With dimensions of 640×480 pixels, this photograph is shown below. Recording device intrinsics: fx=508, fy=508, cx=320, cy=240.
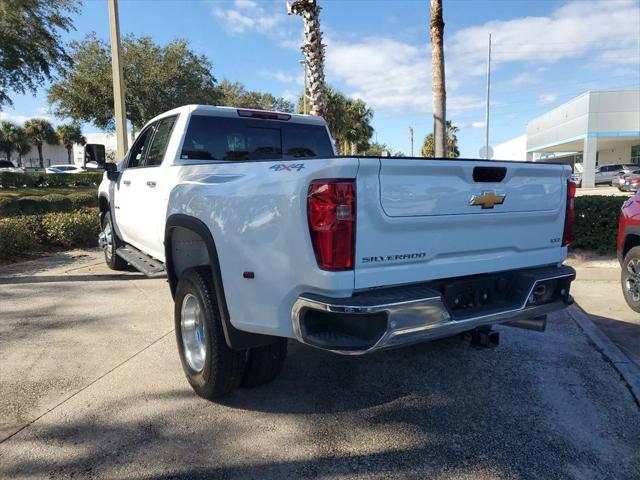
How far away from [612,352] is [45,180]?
31.8 m

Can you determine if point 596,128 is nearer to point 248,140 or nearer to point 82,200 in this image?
point 82,200

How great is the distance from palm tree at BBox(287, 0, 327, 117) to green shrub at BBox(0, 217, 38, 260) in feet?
24.3

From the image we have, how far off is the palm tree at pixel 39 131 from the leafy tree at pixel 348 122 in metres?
46.4

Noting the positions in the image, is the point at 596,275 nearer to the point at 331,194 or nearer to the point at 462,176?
the point at 462,176

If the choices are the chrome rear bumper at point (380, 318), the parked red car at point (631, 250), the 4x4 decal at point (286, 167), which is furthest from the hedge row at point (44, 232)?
the parked red car at point (631, 250)

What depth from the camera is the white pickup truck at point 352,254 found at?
2.57m

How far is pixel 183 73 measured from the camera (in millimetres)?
25984

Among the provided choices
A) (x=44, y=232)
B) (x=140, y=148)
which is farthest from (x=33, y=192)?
(x=140, y=148)

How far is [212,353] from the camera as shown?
3262 millimetres

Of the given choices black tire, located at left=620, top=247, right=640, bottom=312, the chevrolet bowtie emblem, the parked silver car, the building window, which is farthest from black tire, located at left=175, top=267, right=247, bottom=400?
the building window

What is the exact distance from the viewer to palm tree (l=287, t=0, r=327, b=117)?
12.6 m

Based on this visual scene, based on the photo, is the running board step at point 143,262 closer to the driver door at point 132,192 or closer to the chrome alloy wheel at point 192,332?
the driver door at point 132,192

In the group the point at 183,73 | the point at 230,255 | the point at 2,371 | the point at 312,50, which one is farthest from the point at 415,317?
the point at 183,73

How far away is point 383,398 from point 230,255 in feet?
5.09
